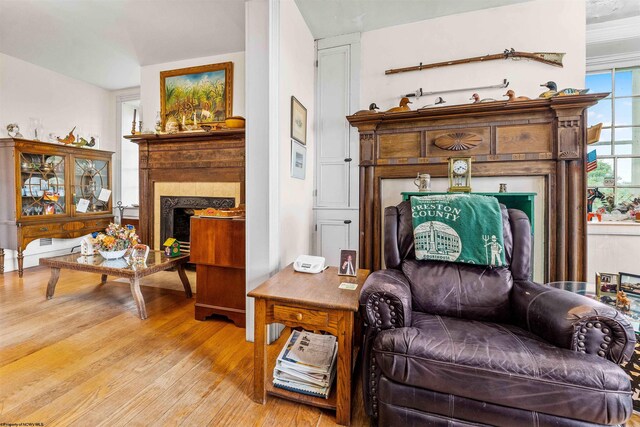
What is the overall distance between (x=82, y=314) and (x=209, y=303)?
1122mm

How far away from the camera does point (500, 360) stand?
3.47 ft

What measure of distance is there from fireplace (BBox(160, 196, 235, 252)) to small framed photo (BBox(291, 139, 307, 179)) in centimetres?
149

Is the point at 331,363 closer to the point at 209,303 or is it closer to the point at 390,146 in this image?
the point at 209,303

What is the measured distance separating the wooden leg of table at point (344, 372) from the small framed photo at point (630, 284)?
1554 millimetres

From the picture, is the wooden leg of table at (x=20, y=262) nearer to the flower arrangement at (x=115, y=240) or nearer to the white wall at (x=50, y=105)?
the white wall at (x=50, y=105)

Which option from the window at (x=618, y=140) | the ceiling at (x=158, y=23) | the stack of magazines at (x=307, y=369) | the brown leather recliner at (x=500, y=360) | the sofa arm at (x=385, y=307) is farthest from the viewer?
the window at (x=618, y=140)

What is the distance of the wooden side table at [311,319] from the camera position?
1.31m

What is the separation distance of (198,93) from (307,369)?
12.4ft

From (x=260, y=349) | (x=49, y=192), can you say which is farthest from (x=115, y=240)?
(x=260, y=349)

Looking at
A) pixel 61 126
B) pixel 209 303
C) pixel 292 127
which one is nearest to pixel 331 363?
pixel 209 303

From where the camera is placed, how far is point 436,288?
157cm

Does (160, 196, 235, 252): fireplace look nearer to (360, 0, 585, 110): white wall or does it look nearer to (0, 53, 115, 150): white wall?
(0, 53, 115, 150): white wall

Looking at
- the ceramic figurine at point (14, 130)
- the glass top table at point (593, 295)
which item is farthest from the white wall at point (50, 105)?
the glass top table at point (593, 295)

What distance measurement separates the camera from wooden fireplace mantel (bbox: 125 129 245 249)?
362 cm
